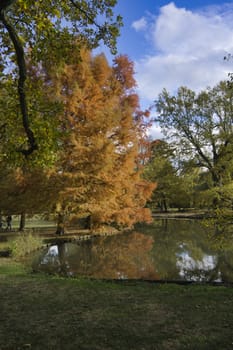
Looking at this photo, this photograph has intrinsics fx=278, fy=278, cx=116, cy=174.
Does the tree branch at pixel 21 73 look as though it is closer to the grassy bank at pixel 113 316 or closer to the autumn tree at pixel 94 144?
the grassy bank at pixel 113 316

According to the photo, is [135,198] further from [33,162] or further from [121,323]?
[121,323]

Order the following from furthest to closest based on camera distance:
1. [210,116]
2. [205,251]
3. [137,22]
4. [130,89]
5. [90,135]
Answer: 1. [210,116]
2. [130,89]
3. [90,135]
4. [205,251]
5. [137,22]

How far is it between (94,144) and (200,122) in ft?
40.8

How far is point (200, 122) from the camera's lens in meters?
21.8

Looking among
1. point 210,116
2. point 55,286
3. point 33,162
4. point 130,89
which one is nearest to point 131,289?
point 55,286

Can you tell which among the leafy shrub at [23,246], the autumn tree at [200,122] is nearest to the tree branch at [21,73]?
the leafy shrub at [23,246]

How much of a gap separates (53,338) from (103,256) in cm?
761

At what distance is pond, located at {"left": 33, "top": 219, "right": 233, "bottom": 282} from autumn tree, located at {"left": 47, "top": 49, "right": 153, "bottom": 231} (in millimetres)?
2223

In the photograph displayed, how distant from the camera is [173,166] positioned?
77.3ft

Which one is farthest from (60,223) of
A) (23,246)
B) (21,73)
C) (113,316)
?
(21,73)

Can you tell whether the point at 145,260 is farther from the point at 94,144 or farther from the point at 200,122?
the point at 200,122

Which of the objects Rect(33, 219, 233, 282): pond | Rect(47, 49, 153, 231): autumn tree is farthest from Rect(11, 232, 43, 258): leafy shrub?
Rect(47, 49, 153, 231): autumn tree

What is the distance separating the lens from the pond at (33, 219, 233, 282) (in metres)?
7.89

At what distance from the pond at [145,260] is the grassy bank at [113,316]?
2.14 metres
